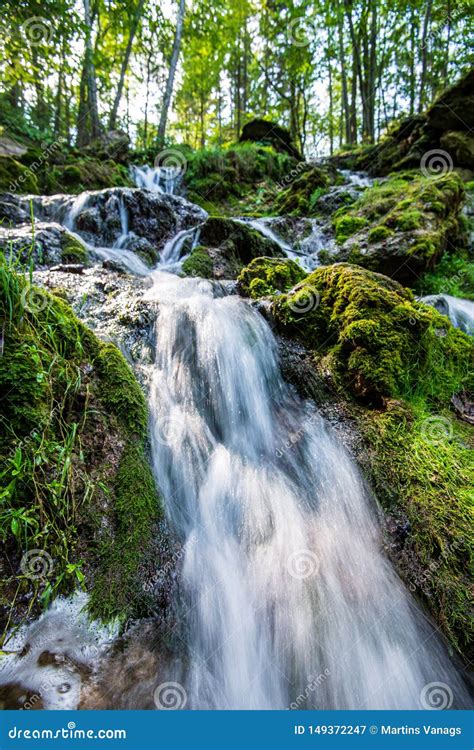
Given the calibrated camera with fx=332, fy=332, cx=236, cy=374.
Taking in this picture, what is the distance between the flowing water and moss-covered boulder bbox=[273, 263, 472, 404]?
0.52 m

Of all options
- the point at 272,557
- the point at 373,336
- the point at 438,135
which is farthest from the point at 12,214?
the point at 438,135

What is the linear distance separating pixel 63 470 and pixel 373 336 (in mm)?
2595

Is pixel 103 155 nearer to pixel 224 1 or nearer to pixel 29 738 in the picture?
pixel 224 1

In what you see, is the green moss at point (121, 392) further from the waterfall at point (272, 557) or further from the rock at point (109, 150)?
the rock at point (109, 150)

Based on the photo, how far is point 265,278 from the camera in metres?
4.70

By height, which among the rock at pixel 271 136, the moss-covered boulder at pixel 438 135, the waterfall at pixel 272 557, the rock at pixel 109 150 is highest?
the rock at pixel 271 136

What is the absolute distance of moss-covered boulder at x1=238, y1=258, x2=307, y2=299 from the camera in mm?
4562

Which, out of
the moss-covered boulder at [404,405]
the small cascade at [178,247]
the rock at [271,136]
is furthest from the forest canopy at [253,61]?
the moss-covered boulder at [404,405]

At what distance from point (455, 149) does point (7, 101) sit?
62.1 feet

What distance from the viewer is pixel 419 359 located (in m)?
3.03

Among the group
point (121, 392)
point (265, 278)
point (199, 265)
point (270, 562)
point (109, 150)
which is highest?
point (109, 150)

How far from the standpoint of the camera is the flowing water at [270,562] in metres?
1.75

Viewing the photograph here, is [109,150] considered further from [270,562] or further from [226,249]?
[270,562]

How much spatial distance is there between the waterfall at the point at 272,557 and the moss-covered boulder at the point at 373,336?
0.51m
